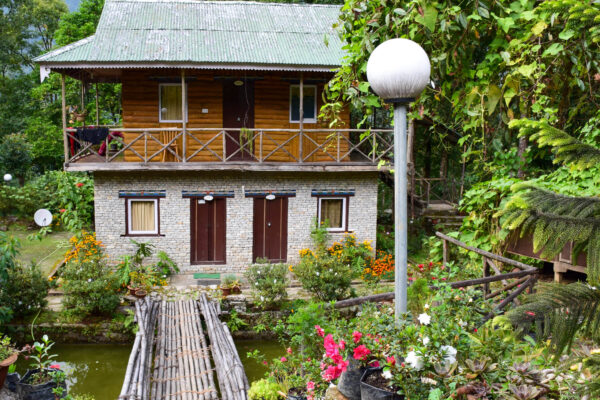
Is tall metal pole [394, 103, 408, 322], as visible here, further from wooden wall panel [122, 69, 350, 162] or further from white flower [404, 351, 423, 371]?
wooden wall panel [122, 69, 350, 162]

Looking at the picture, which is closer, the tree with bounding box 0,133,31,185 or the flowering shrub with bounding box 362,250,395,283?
the flowering shrub with bounding box 362,250,395,283

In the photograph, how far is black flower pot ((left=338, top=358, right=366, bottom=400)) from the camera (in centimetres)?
343

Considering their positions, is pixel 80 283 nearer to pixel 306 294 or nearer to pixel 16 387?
pixel 16 387

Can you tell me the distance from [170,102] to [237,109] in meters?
1.90

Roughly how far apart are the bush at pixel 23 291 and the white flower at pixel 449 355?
387 inches

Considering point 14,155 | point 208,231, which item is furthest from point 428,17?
point 14,155

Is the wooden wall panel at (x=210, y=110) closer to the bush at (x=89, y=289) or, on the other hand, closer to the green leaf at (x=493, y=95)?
the bush at (x=89, y=289)

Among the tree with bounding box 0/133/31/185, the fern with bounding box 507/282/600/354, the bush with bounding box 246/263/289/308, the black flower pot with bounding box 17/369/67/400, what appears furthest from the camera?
the tree with bounding box 0/133/31/185

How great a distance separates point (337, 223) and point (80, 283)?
712cm

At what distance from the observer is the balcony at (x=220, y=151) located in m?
13.1

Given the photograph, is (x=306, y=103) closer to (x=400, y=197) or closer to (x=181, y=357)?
(x=181, y=357)

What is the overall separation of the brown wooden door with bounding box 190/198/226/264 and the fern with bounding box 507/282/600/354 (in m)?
11.9

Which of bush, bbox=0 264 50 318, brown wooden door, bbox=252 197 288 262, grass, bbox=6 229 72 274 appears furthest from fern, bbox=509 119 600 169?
grass, bbox=6 229 72 274

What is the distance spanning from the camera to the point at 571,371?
11.0 ft
